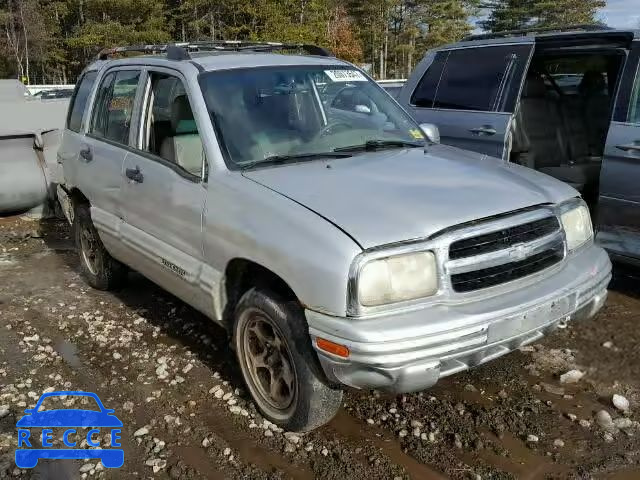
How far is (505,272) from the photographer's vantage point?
9.89 ft

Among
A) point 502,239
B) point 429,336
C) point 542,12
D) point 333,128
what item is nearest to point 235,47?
point 333,128

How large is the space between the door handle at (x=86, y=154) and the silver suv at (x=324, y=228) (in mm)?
180

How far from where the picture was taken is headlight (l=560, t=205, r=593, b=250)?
3359 mm

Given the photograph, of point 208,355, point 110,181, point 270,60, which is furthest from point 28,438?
point 270,60

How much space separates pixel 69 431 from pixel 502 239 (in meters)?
2.46

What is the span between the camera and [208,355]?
426 centimetres

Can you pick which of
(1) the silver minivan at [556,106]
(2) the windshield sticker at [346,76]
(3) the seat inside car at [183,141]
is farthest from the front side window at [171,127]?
(1) the silver minivan at [556,106]

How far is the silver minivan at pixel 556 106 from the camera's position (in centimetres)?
473

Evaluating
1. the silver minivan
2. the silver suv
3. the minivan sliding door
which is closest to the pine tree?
the silver minivan

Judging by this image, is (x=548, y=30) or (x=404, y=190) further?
(x=548, y=30)

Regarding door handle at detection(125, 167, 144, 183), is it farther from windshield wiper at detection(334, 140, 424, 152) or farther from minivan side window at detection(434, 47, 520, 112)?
minivan side window at detection(434, 47, 520, 112)

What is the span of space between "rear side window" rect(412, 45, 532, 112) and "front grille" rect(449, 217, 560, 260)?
8.81ft

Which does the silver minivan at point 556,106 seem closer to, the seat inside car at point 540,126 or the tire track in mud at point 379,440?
the seat inside car at point 540,126

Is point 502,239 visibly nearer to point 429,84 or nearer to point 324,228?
point 324,228
